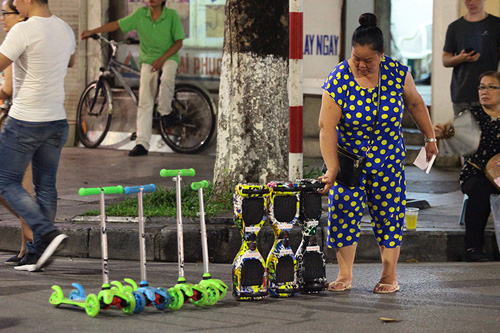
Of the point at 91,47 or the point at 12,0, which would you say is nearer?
the point at 12,0

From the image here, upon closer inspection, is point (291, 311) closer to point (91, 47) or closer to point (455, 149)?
point (455, 149)

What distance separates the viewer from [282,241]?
5809 millimetres

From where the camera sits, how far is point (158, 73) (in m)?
11.8

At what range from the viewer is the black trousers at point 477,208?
23.4 ft

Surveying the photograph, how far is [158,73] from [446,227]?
5.38 meters

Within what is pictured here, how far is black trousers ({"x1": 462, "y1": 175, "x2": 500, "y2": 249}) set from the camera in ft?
23.4

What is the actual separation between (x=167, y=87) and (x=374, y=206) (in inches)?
243

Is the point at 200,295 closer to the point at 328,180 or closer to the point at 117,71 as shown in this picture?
the point at 328,180

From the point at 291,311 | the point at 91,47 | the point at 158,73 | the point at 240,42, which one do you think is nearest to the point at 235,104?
the point at 240,42

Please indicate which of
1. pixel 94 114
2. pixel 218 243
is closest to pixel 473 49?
pixel 218 243

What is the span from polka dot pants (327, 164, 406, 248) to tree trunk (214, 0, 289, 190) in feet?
6.84

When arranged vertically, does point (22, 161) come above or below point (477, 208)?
above

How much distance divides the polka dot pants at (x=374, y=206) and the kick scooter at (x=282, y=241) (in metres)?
0.30

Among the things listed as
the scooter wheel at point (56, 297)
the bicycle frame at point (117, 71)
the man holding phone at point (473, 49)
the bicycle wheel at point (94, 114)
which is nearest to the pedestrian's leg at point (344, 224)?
the scooter wheel at point (56, 297)
